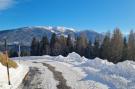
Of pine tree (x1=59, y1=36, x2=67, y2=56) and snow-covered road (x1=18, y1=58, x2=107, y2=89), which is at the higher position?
pine tree (x1=59, y1=36, x2=67, y2=56)

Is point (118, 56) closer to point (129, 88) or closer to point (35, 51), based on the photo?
point (35, 51)

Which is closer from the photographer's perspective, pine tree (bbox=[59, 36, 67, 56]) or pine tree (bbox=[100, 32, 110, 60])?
pine tree (bbox=[100, 32, 110, 60])

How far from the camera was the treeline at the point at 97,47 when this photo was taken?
304 ft

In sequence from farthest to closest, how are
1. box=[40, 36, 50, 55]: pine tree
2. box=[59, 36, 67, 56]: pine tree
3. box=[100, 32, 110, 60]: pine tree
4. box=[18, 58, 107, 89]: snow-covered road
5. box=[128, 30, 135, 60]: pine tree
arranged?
box=[40, 36, 50, 55]: pine tree, box=[59, 36, 67, 56]: pine tree, box=[100, 32, 110, 60]: pine tree, box=[128, 30, 135, 60]: pine tree, box=[18, 58, 107, 89]: snow-covered road

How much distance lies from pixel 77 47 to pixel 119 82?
95.5 meters

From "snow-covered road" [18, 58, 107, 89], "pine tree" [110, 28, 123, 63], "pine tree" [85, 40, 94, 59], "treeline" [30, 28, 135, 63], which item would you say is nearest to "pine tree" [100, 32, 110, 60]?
"treeline" [30, 28, 135, 63]

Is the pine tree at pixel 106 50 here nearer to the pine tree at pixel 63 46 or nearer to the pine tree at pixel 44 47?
the pine tree at pixel 63 46

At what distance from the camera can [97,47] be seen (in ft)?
357

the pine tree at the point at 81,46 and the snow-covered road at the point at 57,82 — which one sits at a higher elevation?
the pine tree at the point at 81,46

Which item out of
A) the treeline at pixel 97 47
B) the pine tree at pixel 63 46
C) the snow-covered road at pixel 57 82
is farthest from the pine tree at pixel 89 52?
the snow-covered road at pixel 57 82

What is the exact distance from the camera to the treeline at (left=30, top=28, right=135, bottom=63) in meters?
92.7

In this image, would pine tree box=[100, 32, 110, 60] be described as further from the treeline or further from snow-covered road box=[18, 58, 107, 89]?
snow-covered road box=[18, 58, 107, 89]

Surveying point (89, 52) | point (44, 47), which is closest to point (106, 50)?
point (89, 52)

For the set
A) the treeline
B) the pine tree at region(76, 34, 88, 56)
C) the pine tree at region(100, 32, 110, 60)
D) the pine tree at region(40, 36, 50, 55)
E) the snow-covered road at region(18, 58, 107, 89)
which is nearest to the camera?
the snow-covered road at region(18, 58, 107, 89)
